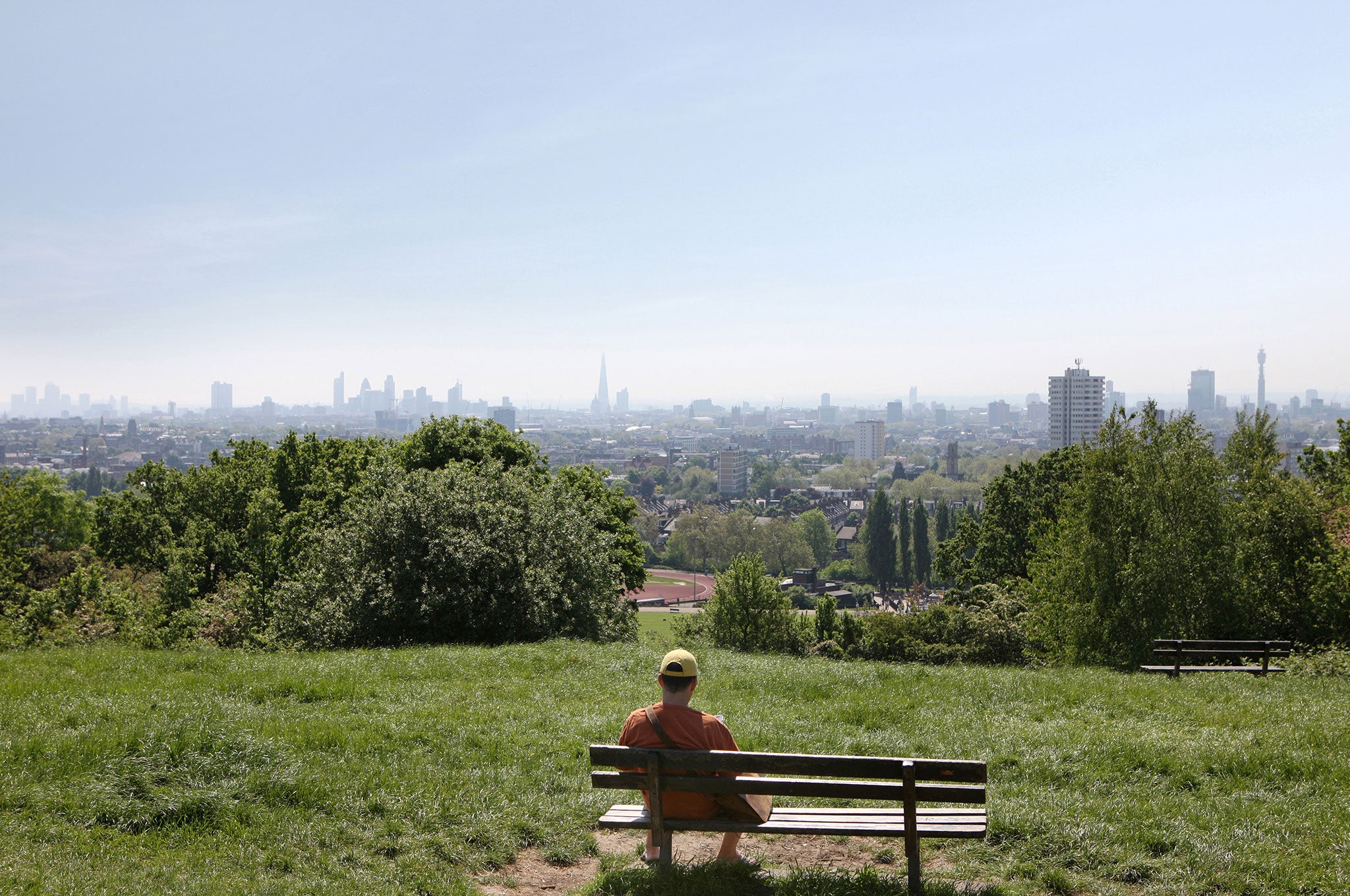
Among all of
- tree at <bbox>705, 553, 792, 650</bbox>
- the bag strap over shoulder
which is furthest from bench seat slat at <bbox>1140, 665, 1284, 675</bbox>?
tree at <bbox>705, 553, 792, 650</bbox>

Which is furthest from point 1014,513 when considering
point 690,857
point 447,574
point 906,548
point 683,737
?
point 906,548

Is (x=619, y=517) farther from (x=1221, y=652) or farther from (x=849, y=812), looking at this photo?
(x=849, y=812)

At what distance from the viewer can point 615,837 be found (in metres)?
6.86

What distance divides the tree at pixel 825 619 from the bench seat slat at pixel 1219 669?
67.7 ft

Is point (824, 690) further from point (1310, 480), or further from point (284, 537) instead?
point (284, 537)

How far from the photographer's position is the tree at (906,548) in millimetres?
108000

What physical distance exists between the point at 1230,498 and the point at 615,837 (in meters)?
20.3

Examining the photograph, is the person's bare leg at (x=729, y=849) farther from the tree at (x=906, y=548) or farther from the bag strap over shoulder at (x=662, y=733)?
the tree at (x=906, y=548)

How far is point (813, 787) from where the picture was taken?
17.5 feet

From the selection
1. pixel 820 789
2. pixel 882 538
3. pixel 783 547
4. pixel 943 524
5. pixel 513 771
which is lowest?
pixel 783 547

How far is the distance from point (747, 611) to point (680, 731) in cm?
2413

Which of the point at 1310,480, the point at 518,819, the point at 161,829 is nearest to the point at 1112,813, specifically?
the point at 518,819

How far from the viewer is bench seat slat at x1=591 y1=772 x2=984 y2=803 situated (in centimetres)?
527

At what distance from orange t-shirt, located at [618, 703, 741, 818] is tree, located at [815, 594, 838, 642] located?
1178 inches
